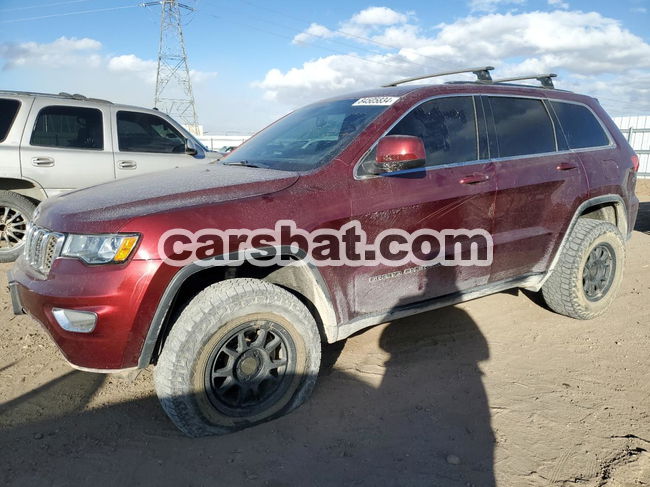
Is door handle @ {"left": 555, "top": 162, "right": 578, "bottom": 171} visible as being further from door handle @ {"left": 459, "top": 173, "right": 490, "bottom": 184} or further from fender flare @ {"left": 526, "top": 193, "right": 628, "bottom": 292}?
door handle @ {"left": 459, "top": 173, "right": 490, "bottom": 184}

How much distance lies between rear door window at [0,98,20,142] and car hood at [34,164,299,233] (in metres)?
3.46

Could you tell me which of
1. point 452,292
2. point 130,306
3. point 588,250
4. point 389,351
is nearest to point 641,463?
point 452,292

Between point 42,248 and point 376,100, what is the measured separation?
2.19 m

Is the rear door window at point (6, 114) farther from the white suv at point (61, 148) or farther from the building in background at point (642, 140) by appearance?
the building in background at point (642, 140)

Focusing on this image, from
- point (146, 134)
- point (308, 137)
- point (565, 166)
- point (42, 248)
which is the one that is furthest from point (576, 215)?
point (146, 134)

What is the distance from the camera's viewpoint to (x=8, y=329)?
12.3 feet

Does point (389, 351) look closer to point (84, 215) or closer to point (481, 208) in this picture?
point (481, 208)

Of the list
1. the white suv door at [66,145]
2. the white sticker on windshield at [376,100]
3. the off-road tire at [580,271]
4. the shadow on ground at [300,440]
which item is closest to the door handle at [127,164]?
the white suv door at [66,145]

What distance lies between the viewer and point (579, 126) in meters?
4.00

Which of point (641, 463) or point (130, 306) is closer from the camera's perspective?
point (130, 306)

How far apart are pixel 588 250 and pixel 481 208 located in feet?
4.36

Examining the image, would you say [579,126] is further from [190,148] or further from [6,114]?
[6,114]

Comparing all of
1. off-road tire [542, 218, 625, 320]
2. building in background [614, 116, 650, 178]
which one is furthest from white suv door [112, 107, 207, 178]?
building in background [614, 116, 650, 178]

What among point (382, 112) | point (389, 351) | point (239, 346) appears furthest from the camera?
point (389, 351)
